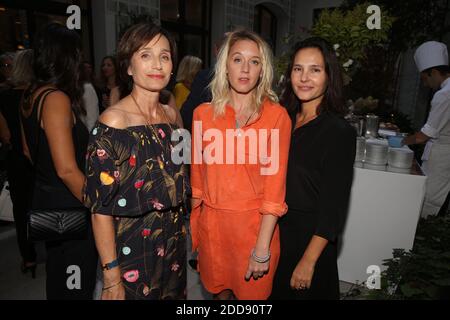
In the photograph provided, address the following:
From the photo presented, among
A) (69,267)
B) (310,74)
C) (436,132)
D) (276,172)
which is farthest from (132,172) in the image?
(436,132)

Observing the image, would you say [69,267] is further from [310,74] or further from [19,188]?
[310,74]

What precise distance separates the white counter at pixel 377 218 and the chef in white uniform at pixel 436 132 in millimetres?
787

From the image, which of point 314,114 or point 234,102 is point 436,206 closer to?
point 314,114

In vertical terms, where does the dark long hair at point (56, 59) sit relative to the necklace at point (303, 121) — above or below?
above

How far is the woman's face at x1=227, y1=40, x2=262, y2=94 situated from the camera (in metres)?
1.36

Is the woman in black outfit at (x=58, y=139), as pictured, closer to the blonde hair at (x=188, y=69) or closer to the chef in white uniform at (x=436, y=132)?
the blonde hair at (x=188, y=69)

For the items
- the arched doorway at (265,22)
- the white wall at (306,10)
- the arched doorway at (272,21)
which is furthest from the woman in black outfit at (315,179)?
the white wall at (306,10)

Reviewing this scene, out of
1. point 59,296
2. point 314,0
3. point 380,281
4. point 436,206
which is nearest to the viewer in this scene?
point 59,296

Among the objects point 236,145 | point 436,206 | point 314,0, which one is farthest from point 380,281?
point 314,0

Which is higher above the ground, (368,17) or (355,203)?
(368,17)

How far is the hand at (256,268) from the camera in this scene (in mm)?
1391

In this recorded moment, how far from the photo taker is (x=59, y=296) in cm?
170
